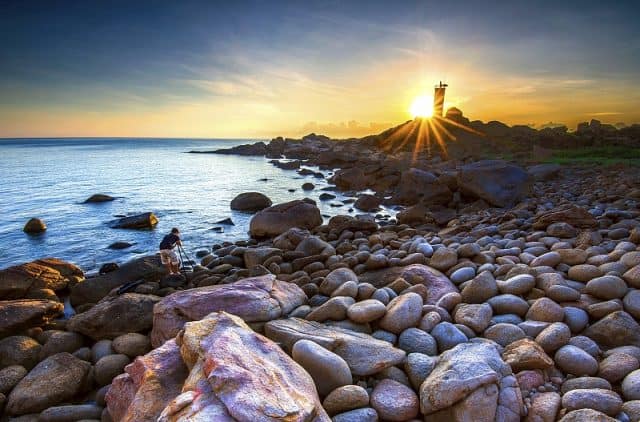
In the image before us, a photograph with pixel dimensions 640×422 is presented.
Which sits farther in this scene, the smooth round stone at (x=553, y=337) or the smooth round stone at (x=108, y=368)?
the smooth round stone at (x=108, y=368)

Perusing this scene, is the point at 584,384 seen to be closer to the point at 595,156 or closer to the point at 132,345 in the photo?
the point at 132,345

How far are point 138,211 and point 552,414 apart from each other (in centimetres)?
1982

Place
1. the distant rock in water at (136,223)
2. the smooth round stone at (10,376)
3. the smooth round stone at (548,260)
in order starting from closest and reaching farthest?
the smooth round stone at (10,376), the smooth round stone at (548,260), the distant rock in water at (136,223)

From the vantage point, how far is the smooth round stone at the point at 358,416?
9.62ft

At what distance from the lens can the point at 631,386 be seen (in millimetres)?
3096

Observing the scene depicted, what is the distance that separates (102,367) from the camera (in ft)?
15.4

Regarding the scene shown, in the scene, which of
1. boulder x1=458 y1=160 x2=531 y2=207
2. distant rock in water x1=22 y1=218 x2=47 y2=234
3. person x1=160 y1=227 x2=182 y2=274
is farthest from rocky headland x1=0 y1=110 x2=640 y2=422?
distant rock in water x1=22 y1=218 x2=47 y2=234

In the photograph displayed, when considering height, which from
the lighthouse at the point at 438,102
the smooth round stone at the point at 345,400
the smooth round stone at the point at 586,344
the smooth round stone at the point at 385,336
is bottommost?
the smooth round stone at the point at 385,336

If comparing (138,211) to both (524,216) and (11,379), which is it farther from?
(524,216)

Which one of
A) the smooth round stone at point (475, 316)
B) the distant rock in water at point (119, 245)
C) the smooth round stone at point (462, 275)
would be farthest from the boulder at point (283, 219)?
the smooth round stone at point (475, 316)

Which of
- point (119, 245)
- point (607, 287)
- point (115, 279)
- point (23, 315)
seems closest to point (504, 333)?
point (607, 287)

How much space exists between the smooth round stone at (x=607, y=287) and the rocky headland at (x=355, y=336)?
2 cm

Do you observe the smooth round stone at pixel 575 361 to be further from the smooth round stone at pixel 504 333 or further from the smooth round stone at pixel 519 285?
the smooth round stone at pixel 519 285

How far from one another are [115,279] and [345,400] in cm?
792
